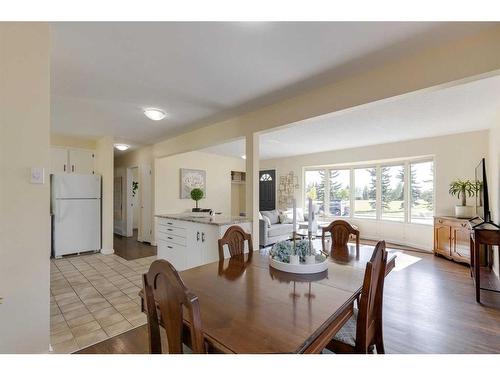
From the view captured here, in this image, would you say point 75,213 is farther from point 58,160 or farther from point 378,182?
point 378,182

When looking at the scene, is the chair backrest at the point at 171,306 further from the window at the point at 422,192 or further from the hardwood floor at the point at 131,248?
the window at the point at 422,192

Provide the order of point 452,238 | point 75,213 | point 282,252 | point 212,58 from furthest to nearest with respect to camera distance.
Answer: point 75,213 < point 452,238 < point 212,58 < point 282,252

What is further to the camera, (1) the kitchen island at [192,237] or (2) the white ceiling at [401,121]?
(1) the kitchen island at [192,237]

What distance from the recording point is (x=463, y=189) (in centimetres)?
429

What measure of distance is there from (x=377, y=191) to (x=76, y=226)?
21.5 ft

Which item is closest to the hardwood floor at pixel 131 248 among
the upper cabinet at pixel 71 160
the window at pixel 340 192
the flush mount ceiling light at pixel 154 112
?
the upper cabinet at pixel 71 160

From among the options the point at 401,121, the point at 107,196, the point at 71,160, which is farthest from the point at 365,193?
the point at 71,160

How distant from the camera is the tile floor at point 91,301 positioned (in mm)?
2109

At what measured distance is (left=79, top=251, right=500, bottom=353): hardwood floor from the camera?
1.93m

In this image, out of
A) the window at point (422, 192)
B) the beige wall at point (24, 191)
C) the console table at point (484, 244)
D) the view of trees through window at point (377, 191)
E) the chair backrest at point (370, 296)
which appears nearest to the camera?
the chair backrest at point (370, 296)

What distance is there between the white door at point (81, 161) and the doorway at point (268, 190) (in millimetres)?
4934
